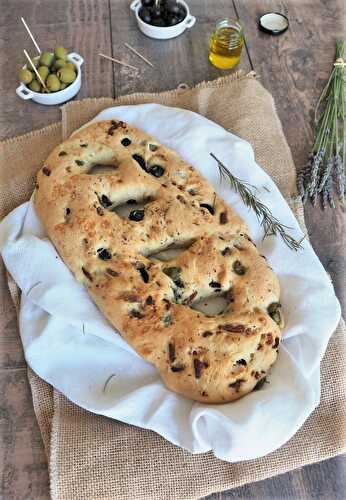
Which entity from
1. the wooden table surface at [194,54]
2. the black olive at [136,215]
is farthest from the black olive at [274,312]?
the black olive at [136,215]

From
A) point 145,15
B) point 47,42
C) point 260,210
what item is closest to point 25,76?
point 47,42

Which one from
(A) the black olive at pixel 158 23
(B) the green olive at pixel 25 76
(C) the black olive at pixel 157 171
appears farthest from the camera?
(A) the black olive at pixel 158 23

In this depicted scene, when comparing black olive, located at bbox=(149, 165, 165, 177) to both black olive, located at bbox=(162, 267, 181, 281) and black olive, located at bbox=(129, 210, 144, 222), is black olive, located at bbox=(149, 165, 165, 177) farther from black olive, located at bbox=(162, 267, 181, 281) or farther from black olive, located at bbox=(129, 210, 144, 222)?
black olive, located at bbox=(162, 267, 181, 281)

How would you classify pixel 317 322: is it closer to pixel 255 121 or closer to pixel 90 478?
pixel 90 478

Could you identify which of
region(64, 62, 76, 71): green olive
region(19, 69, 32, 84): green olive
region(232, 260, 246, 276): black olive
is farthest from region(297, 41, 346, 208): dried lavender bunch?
region(19, 69, 32, 84): green olive

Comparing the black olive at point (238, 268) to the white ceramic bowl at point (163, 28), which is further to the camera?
the white ceramic bowl at point (163, 28)

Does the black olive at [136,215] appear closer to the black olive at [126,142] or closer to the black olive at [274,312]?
the black olive at [126,142]
